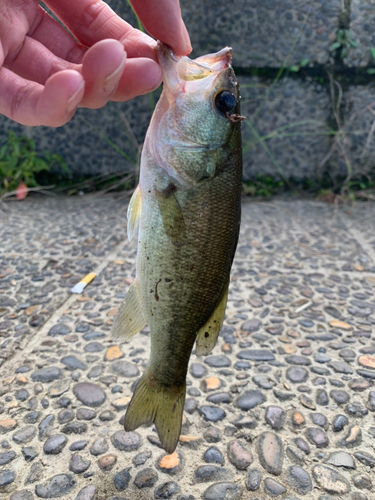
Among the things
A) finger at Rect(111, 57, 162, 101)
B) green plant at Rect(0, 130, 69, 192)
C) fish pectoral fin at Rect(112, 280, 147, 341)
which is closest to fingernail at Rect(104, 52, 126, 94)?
finger at Rect(111, 57, 162, 101)

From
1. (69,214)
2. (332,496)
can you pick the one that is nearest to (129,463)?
(332,496)

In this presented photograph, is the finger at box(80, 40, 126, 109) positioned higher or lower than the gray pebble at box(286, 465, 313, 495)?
higher

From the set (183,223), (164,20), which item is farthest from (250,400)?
(164,20)

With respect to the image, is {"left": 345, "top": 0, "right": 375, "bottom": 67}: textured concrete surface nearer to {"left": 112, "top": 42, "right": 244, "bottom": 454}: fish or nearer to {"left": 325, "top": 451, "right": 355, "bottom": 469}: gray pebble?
{"left": 112, "top": 42, "right": 244, "bottom": 454}: fish

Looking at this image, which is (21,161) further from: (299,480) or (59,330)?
(299,480)

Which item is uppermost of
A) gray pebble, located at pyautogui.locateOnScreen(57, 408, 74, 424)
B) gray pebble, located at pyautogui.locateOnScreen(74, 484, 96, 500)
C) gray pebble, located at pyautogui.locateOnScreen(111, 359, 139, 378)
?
gray pebble, located at pyautogui.locateOnScreen(111, 359, 139, 378)

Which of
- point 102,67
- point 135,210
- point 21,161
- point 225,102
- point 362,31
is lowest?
point 21,161

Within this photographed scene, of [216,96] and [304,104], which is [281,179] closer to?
[304,104]
